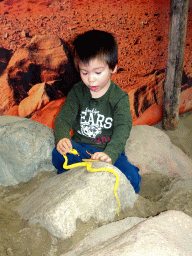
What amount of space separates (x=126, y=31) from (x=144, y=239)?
8.68 ft

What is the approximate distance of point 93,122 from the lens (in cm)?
210

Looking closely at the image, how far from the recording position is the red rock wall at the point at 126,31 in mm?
2426

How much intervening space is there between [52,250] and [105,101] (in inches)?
46.4

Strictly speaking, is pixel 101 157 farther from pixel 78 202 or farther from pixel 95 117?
pixel 95 117

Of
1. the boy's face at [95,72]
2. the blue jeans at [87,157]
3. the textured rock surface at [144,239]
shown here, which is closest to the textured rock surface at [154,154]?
the blue jeans at [87,157]

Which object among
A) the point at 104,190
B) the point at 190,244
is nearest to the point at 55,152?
the point at 104,190

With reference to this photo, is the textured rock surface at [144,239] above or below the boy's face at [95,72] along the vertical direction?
below

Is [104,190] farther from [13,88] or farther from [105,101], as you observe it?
[13,88]

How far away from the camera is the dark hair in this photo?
1766 mm

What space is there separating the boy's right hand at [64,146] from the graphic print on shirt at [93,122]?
→ 0.25 meters

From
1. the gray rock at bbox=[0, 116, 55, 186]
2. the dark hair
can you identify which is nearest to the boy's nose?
the dark hair

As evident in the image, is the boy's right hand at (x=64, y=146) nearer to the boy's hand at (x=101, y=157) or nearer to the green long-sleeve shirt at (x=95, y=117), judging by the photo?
the green long-sleeve shirt at (x=95, y=117)

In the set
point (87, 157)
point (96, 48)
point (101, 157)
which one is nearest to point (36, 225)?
point (101, 157)

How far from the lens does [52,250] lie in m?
1.26
